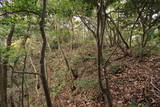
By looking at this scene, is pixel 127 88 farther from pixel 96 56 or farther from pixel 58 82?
pixel 58 82

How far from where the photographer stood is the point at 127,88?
531 centimetres

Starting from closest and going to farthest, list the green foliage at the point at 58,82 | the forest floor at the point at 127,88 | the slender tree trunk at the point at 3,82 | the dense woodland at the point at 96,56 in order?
the dense woodland at the point at 96,56 → the forest floor at the point at 127,88 → the slender tree trunk at the point at 3,82 → the green foliage at the point at 58,82

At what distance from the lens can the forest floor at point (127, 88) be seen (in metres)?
4.53

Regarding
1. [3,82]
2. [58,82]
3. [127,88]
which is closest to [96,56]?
[127,88]

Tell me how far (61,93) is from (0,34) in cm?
446

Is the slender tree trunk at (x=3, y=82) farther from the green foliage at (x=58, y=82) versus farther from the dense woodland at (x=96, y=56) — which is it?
the green foliage at (x=58, y=82)

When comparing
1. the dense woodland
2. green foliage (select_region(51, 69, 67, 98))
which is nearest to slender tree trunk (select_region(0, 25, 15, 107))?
the dense woodland

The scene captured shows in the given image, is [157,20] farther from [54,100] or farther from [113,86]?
[54,100]

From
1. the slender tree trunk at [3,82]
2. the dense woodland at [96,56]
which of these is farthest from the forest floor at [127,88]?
the slender tree trunk at [3,82]

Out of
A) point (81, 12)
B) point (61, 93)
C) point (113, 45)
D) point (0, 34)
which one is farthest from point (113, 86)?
point (113, 45)

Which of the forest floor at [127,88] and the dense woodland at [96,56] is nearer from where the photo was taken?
the dense woodland at [96,56]

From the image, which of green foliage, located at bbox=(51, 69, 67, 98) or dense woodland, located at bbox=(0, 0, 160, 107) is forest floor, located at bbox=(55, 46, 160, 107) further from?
green foliage, located at bbox=(51, 69, 67, 98)

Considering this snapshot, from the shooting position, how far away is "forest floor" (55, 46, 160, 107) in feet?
14.9

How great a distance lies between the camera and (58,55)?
13.4 metres
